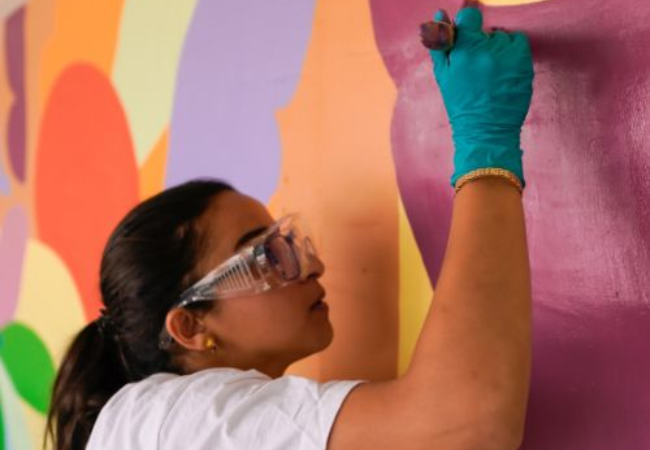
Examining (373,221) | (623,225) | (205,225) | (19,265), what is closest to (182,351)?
(205,225)

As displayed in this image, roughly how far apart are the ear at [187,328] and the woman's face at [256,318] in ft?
0.04

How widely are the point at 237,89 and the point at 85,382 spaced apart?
513 mm

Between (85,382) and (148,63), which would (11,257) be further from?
(85,382)

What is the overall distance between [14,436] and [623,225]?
1.66m

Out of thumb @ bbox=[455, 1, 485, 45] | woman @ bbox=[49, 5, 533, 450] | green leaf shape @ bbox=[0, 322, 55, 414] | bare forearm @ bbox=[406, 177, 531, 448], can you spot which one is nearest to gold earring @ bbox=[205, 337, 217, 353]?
woman @ bbox=[49, 5, 533, 450]

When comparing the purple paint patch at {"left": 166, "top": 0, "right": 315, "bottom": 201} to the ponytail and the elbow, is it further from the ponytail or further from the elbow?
the elbow

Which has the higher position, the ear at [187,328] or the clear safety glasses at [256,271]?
the clear safety glasses at [256,271]

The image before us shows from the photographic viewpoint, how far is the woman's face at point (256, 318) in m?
0.94

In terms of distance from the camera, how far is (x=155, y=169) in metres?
1.40

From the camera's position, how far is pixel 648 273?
0.70 metres

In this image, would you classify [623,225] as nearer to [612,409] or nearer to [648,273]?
[648,273]

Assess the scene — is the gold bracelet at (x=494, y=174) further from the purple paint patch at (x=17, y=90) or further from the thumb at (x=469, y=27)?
the purple paint patch at (x=17, y=90)

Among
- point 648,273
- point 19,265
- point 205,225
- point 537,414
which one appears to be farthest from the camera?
point 19,265

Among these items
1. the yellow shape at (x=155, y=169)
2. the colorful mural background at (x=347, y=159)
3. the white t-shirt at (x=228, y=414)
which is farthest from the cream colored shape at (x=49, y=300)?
the white t-shirt at (x=228, y=414)
